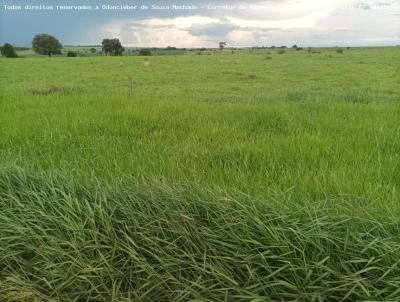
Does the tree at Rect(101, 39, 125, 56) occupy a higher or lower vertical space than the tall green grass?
higher

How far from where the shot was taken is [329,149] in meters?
4.36

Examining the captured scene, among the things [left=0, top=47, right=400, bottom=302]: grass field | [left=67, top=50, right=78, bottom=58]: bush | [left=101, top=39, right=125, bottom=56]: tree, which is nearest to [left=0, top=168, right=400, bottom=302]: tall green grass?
[left=0, top=47, right=400, bottom=302]: grass field

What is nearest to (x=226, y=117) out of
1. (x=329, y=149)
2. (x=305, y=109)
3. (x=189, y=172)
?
(x=305, y=109)

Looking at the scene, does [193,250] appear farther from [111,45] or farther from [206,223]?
[111,45]

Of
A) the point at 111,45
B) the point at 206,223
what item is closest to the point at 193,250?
the point at 206,223

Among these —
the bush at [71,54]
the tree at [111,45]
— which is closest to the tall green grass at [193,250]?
the tree at [111,45]

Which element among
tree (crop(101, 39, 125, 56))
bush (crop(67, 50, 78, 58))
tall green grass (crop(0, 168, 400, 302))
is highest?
bush (crop(67, 50, 78, 58))

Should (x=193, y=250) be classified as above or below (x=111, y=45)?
below

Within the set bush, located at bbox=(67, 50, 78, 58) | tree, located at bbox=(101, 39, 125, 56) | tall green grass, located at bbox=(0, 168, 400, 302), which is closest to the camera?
tall green grass, located at bbox=(0, 168, 400, 302)

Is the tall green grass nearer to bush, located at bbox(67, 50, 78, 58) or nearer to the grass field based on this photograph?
the grass field

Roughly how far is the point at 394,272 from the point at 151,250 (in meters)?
1.55

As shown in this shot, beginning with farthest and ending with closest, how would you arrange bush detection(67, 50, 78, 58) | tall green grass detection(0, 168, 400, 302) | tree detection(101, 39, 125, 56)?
bush detection(67, 50, 78, 58) < tree detection(101, 39, 125, 56) < tall green grass detection(0, 168, 400, 302)

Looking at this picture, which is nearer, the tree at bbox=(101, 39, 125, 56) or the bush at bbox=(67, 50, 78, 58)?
the tree at bbox=(101, 39, 125, 56)

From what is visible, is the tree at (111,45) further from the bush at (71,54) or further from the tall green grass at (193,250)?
the bush at (71,54)
